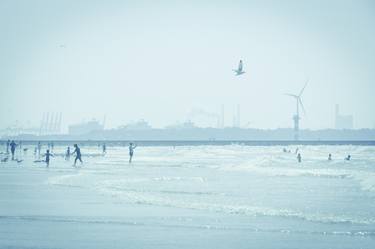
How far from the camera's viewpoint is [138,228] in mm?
9695

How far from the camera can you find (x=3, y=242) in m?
8.25

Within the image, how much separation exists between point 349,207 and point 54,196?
29.5ft

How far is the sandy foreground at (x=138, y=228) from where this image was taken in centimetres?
834

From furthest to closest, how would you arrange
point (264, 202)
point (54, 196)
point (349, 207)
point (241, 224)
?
1. point (54, 196)
2. point (264, 202)
3. point (349, 207)
4. point (241, 224)

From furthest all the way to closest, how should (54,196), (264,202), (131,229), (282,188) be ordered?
(282,188), (54,196), (264,202), (131,229)

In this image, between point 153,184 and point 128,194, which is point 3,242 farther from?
point 153,184

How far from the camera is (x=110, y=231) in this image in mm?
9344

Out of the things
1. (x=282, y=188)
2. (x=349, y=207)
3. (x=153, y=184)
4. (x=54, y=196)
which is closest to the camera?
(x=349, y=207)

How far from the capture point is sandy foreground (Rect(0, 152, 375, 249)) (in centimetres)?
834

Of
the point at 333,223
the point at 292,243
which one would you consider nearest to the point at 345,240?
the point at 292,243

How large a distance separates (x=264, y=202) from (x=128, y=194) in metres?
4.63

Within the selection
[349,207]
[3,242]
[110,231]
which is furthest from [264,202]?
[3,242]

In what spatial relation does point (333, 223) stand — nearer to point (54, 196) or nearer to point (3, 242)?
point (3, 242)

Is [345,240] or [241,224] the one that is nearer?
[345,240]
